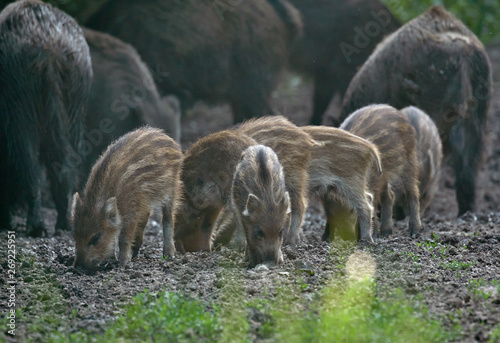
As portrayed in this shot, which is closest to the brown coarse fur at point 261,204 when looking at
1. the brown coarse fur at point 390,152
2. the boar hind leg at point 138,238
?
the boar hind leg at point 138,238

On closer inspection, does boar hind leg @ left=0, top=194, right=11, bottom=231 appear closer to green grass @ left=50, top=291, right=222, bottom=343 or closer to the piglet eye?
the piglet eye

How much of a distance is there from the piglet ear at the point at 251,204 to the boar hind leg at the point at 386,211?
1.75 metres

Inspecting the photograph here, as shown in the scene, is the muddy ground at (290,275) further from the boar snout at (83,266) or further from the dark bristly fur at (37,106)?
the dark bristly fur at (37,106)

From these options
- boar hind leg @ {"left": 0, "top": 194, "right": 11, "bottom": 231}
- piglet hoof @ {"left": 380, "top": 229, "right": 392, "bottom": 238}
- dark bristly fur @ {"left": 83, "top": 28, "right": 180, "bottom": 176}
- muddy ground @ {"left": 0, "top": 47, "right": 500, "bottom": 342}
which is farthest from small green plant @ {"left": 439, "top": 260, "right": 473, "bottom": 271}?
dark bristly fur @ {"left": 83, "top": 28, "right": 180, "bottom": 176}

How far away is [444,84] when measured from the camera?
24.3 ft

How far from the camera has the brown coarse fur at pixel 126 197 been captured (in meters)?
5.05

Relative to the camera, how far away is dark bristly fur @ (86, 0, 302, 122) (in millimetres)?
9141

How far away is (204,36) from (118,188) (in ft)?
14.7

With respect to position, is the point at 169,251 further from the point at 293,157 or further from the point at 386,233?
the point at 386,233

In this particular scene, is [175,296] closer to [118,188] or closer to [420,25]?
[118,188]

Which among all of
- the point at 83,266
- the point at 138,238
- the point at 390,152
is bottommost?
the point at 138,238

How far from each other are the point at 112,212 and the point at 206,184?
2.62ft

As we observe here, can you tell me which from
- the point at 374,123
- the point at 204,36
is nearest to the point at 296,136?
the point at 374,123

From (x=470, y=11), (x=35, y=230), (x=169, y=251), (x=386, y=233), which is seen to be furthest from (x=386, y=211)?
(x=470, y=11)
